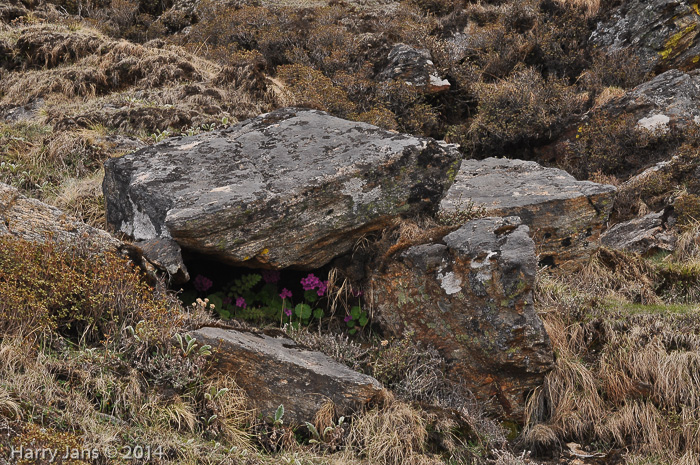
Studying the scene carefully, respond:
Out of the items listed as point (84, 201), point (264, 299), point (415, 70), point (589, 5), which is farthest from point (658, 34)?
point (84, 201)

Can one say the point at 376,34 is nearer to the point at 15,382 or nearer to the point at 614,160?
the point at 614,160

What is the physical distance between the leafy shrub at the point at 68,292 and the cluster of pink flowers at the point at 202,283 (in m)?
0.85

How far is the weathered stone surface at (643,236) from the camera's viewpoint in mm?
8398

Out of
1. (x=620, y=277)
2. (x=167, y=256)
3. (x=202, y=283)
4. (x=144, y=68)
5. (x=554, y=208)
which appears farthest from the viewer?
(x=144, y=68)

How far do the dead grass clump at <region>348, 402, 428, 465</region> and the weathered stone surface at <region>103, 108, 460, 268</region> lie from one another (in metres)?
1.70

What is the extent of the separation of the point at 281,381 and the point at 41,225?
248cm

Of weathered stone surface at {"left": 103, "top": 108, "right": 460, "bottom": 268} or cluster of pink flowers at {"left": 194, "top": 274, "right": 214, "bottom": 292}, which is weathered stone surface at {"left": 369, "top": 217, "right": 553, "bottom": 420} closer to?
weathered stone surface at {"left": 103, "top": 108, "right": 460, "bottom": 268}

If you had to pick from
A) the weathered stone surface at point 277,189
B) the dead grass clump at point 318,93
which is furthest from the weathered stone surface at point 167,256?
the dead grass clump at point 318,93

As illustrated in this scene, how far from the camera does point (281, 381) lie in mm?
4371

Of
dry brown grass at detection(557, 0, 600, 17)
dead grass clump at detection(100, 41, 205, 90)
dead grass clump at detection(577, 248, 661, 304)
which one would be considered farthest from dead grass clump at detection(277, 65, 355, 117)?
dry brown grass at detection(557, 0, 600, 17)

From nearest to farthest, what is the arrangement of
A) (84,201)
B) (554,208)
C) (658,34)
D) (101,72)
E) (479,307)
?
(479,307), (84,201), (554,208), (101,72), (658,34)

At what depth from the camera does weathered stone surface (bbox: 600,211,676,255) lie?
8.40 m

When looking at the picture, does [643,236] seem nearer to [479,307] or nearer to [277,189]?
[479,307]

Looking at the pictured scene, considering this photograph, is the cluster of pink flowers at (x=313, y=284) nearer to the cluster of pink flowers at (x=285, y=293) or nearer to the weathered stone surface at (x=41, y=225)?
the cluster of pink flowers at (x=285, y=293)
